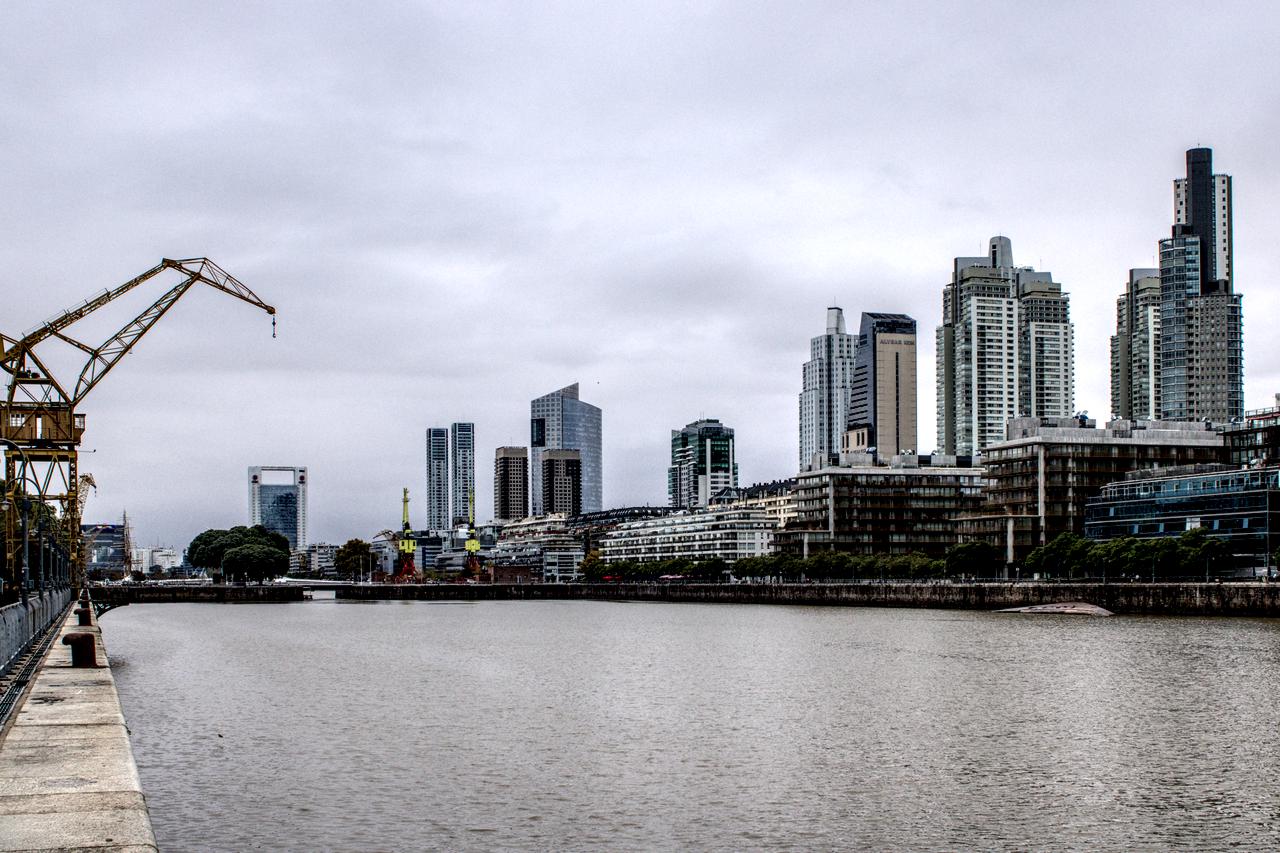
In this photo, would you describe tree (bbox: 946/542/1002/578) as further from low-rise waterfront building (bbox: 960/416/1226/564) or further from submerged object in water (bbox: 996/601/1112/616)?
submerged object in water (bbox: 996/601/1112/616)

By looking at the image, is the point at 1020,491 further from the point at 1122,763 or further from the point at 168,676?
the point at 1122,763

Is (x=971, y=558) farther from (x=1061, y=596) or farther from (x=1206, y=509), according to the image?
(x=1206, y=509)

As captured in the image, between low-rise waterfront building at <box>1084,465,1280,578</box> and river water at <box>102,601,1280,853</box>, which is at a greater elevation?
low-rise waterfront building at <box>1084,465,1280,578</box>

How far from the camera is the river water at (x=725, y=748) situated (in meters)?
33.3

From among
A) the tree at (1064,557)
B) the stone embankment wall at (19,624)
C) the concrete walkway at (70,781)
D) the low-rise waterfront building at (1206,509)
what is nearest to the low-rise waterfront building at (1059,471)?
the tree at (1064,557)

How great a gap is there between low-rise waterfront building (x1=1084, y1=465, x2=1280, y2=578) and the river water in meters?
56.6

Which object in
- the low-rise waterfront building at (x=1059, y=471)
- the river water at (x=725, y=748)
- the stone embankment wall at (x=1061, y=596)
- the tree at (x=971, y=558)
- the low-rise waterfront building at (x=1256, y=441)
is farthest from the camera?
the low-rise waterfront building at (x=1059, y=471)

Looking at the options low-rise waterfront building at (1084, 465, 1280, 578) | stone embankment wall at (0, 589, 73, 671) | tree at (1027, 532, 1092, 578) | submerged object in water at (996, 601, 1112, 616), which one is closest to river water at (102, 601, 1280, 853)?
stone embankment wall at (0, 589, 73, 671)

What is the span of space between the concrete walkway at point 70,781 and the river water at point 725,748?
3275 mm

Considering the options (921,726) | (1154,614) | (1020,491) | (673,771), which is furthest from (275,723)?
(1020,491)

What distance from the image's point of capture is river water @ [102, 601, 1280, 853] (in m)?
33.3

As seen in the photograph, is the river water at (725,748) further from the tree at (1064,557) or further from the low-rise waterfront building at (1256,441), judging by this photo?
the low-rise waterfront building at (1256,441)

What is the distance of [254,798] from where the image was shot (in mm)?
37094

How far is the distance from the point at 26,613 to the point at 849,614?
4279 inches
